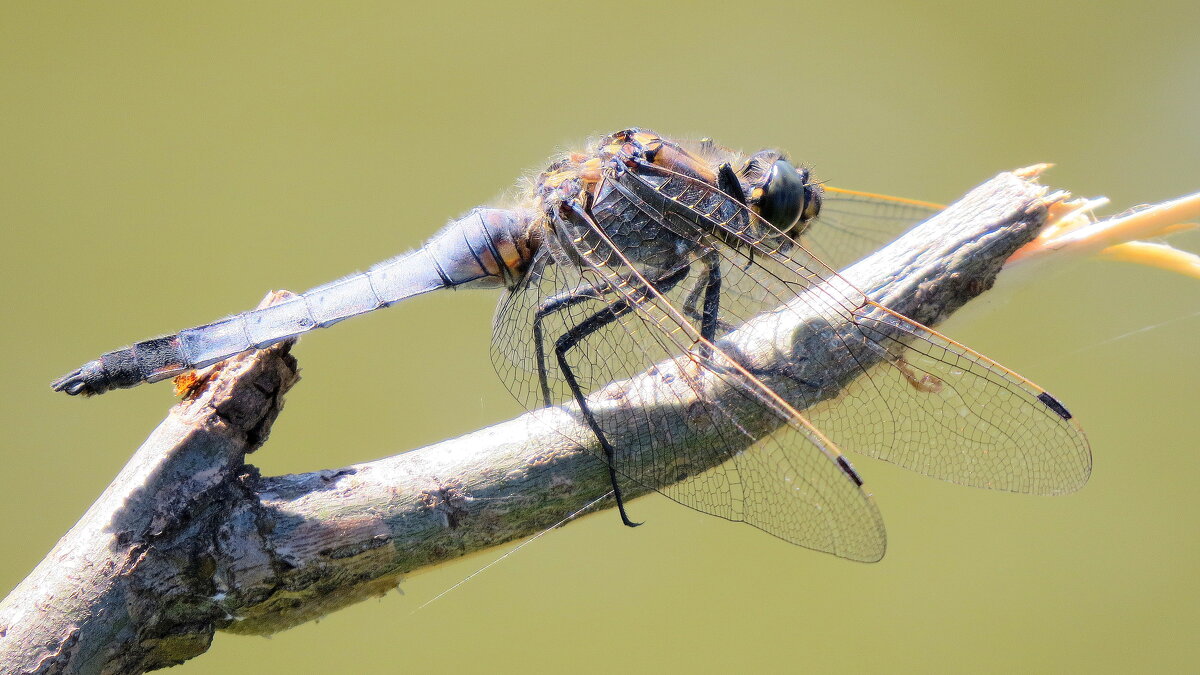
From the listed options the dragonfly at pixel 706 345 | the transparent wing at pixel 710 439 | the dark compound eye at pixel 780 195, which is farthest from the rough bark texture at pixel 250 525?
the dark compound eye at pixel 780 195

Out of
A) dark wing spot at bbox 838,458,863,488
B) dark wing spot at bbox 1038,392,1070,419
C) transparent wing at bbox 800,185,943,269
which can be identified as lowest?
dark wing spot at bbox 838,458,863,488

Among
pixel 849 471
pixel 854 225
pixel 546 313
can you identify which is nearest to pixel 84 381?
pixel 546 313

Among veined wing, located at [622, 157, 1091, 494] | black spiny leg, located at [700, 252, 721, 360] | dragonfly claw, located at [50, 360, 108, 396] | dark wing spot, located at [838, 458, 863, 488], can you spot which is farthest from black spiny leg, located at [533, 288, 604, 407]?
dragonfly claw, located at [50, 360, 108, 396]

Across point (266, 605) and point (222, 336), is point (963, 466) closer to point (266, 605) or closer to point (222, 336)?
point (266, 605)

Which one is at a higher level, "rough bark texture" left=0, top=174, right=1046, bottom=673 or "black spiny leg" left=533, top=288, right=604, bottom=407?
"black spiny leg" left=533, top=288, right=604, bottom=407

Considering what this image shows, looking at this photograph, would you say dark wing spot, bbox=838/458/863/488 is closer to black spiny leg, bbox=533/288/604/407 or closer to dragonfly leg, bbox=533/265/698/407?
dragonfly leg, bbox=533/265/698/407

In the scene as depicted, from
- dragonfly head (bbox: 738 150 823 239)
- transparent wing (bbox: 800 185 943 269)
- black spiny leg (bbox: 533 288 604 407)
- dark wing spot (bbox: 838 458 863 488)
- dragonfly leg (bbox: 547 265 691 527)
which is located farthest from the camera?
transparent wing (bbox: 800 185 943 269)

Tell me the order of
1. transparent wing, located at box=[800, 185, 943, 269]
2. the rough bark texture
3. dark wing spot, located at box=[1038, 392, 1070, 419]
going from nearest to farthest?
the rough bark texture < dark wing spot, located at box=[1038, 392, 1070, 419] < transparent wing, located at box=[800, 185, 943, 269]

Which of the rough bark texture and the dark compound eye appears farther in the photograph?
the dark compound eye
